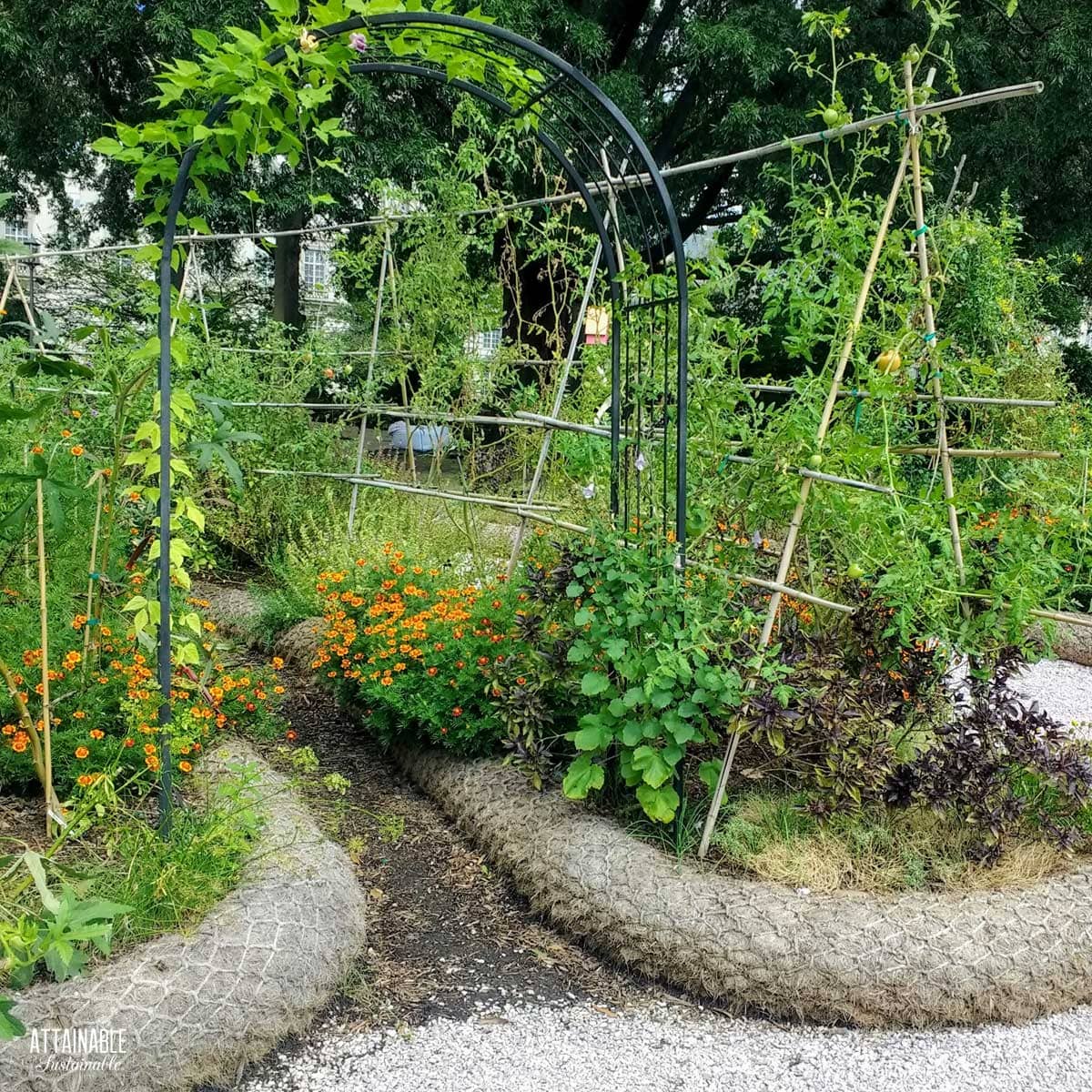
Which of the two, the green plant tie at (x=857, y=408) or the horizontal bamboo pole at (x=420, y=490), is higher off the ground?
the green plant tie at (x=857, y=408)

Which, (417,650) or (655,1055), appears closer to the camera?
(655,1055)

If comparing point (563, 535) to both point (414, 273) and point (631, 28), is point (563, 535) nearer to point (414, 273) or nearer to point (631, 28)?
point (414, 273)

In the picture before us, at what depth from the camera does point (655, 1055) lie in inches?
91.6

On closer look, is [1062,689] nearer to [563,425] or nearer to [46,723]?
[563,425]

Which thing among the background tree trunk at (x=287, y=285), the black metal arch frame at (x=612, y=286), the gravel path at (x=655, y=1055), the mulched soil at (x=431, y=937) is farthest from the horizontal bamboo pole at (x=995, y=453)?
the background tree trunk at (x=287, y=285)

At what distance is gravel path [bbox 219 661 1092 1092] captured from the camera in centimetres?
221

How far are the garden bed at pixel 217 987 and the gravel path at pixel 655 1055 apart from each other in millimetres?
120

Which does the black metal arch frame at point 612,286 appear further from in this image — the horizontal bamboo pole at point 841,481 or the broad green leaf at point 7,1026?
the broad green leaf at point 7,1026

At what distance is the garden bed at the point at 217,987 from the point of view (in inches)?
79.4

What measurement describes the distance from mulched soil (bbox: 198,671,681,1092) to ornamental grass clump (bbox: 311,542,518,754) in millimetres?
294

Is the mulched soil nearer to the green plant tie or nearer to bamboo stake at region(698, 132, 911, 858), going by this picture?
bamboo stake at region(698, 132, 911, 858)

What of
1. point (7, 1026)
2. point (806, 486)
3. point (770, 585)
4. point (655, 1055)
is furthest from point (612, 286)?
point (7, 1026)

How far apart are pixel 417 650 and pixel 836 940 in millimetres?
1823

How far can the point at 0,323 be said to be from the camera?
336 cm
